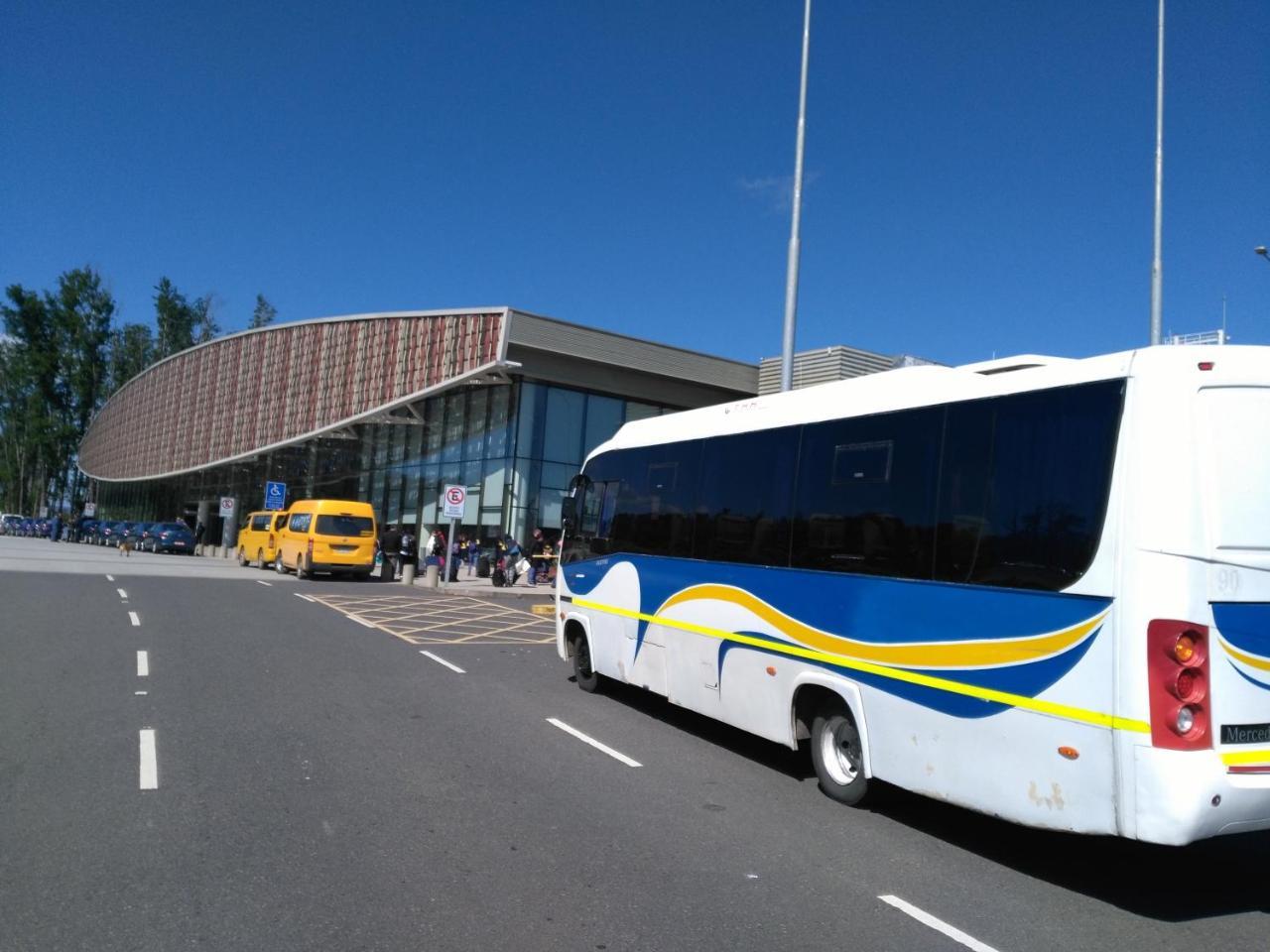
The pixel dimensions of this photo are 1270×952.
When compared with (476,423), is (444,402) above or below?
above

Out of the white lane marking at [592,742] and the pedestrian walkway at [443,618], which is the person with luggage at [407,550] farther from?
the white lane marking at [592,742]

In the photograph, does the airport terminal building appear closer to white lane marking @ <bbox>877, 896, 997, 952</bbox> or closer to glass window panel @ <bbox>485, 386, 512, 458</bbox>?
glass window panel @ <bbox>485, 386, 512, 458</bbox>

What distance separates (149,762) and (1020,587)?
6172 millimetres

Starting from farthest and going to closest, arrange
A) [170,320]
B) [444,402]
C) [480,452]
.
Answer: [170,320]
[444,402]
[480,452]

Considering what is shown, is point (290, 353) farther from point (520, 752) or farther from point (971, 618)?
point (971, 618)

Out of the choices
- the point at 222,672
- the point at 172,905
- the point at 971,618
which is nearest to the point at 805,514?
the point at 971,618

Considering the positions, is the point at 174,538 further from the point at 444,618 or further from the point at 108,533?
the point at 444,618

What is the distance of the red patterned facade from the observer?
34.8m

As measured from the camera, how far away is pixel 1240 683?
4797 millimetres

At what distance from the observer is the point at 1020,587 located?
17.7 feet

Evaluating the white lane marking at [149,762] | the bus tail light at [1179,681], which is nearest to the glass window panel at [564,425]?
the white lane marking at [149,762]

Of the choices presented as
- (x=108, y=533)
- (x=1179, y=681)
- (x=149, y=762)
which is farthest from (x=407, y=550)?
(x=108, y=533)

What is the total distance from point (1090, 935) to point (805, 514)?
3.39 metres

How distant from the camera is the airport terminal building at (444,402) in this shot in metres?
33.6
